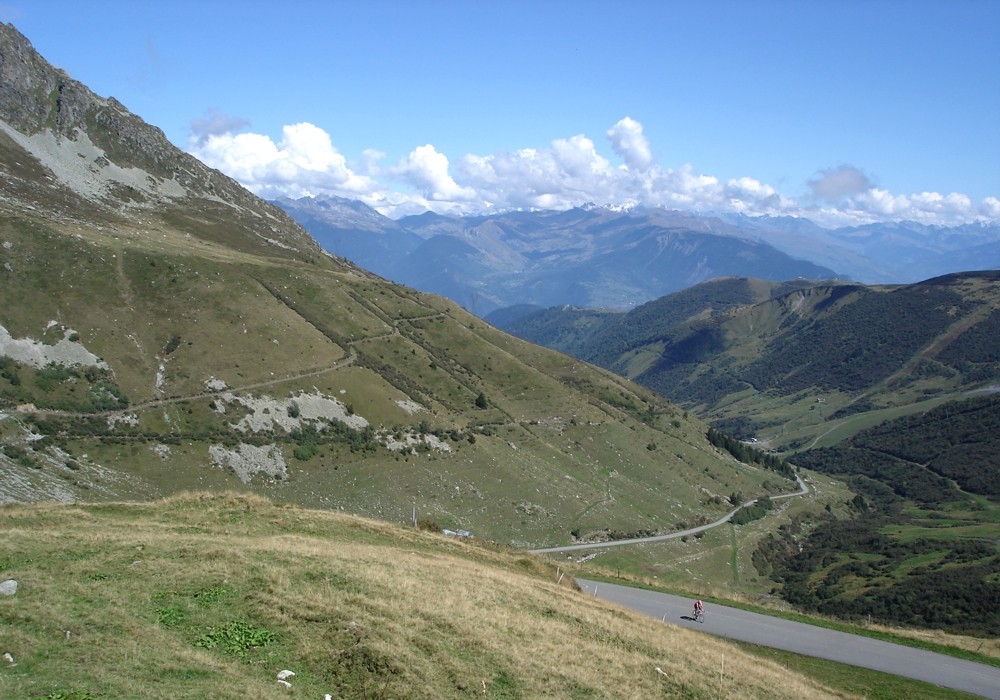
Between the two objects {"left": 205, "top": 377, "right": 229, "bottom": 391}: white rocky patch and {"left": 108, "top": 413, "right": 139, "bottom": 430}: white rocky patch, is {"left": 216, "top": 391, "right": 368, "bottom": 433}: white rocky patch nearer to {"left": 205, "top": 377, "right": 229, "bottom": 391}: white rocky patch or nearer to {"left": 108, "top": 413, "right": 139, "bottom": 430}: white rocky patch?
{"left": 205, "top": 377, "right": 229, "bottom": 391}: white rocky patch

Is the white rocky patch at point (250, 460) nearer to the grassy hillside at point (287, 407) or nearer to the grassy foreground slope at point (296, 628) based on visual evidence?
the grassy hillside at point (287, 407)

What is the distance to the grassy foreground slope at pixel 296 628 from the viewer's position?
16.2 metres

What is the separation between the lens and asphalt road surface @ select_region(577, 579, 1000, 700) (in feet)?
104

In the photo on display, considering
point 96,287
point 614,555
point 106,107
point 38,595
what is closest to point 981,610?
point 614,555

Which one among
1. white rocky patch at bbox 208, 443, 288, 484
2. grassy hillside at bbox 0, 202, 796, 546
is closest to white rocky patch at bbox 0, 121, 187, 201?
grassy hillside at bbox 0, 202, 796, 546

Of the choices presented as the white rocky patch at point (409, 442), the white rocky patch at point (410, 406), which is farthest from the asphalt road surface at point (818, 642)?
the white rocky patch at point (410, 406)

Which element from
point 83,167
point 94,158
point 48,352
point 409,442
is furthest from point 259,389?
point 94,158

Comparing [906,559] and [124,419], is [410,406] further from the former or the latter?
[906,559]

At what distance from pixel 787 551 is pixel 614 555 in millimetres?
47591

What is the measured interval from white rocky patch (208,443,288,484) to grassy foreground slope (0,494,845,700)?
46.5 meters

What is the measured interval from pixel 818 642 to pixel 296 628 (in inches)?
1193

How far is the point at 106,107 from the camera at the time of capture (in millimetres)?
184375

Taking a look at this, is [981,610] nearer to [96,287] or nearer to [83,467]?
[83,467]

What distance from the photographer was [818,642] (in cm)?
3603
